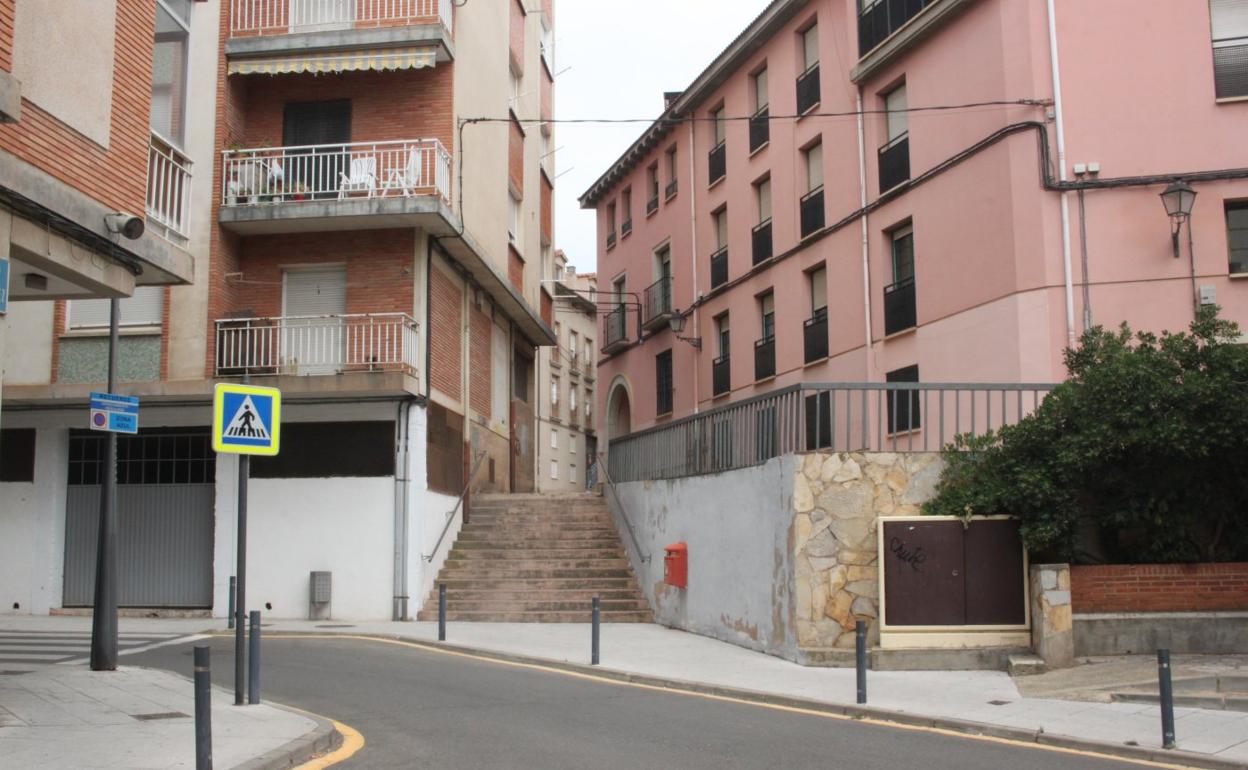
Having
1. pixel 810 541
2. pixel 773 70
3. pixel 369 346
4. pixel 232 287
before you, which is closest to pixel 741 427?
pixel 810 541

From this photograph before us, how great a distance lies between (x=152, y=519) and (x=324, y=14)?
9732 mm

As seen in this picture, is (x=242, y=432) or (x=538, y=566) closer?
(x=242, y=432)

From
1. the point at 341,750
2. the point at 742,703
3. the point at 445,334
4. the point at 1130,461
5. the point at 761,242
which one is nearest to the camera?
the point at 341,750

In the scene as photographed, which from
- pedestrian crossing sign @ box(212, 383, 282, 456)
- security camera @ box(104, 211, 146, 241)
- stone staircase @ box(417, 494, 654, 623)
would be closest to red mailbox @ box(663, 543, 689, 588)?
stone staircase @ box(417, 494, 654, 623)

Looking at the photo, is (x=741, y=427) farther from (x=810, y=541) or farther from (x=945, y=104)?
(x=945, y=104)

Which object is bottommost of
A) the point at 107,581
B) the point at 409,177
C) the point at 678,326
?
the point at 107,581

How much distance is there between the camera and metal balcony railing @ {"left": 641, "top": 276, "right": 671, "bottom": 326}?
32625 mm

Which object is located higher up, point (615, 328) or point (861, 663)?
point (615, 328)

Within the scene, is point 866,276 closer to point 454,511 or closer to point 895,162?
point 895,162

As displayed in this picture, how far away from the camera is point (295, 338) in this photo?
20.0 metres

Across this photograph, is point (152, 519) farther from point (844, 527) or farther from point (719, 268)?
point (719, 268)

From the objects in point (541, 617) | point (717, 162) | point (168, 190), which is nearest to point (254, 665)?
point (168, 190)

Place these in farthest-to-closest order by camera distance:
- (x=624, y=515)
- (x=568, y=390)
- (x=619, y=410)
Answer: (x=568, y=390), (x=619, y=410), (x=624, y=515)

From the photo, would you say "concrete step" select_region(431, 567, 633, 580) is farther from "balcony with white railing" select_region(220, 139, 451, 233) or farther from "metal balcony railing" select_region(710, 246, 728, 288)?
"metal balcony railing" select_region(710, 246, 728, 288)
